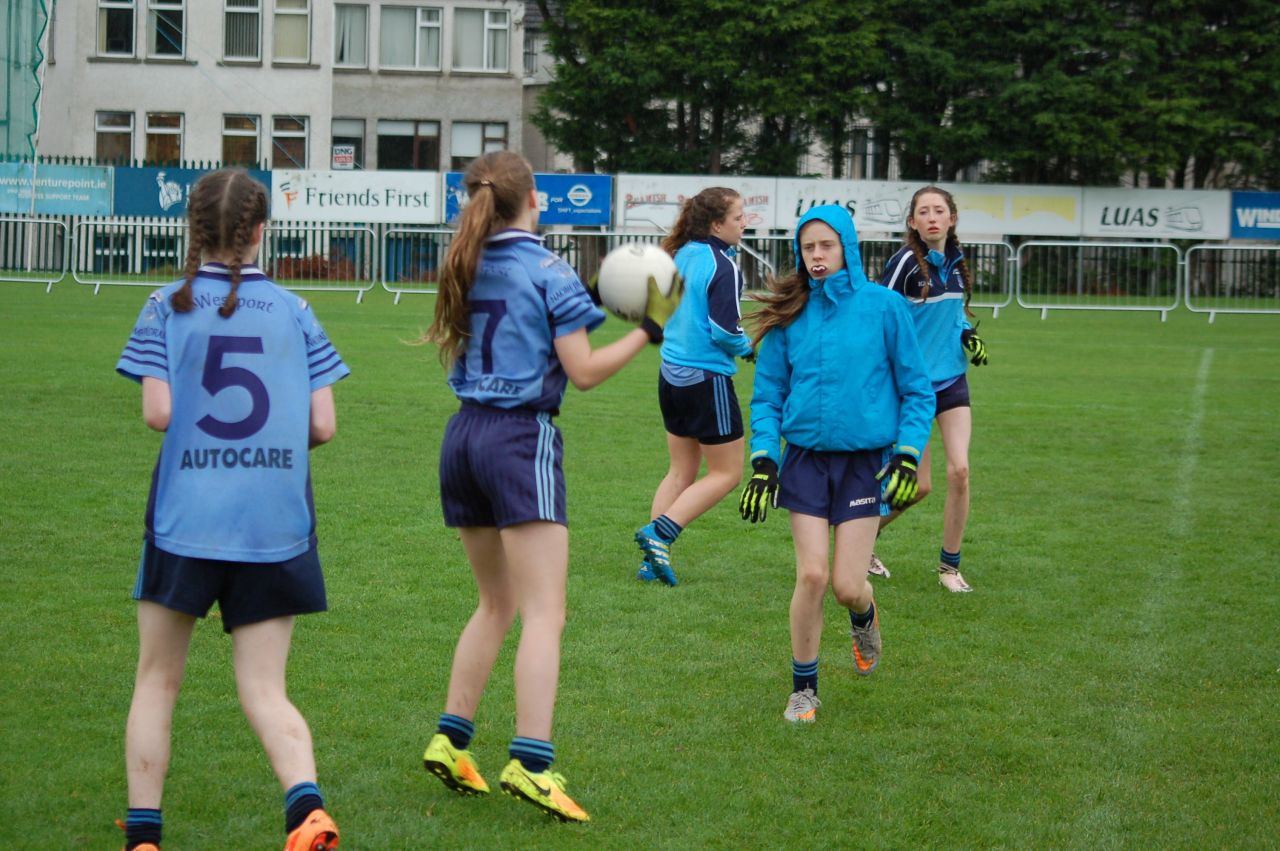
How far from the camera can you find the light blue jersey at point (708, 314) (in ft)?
25.9


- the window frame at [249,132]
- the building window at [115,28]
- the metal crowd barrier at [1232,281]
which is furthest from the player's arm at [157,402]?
the building window at [115,28]

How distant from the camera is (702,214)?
7996 millimetres

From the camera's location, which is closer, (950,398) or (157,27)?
(950,398)

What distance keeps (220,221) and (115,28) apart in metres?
44.9

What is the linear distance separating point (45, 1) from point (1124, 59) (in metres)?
24.9

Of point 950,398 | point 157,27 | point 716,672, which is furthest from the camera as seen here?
point 157,27

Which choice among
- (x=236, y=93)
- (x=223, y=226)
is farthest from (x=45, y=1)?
(x=223, y=226)

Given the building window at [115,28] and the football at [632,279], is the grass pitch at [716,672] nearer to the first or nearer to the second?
the football at [632,279]

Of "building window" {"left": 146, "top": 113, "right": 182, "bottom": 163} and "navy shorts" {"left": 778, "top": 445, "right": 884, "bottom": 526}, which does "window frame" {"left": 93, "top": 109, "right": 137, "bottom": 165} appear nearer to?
"building window" {"left": 146, "top": 113, "right": 182, "bottom": 163}

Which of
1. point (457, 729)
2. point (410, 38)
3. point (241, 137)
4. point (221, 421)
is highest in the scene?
point (410, 38)

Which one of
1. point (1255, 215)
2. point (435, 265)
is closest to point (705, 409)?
point (435, 265)

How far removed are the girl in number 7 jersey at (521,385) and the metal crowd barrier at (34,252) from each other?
23.8 meters

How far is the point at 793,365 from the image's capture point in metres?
5.67

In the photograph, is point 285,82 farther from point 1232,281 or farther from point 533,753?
point 533,753
